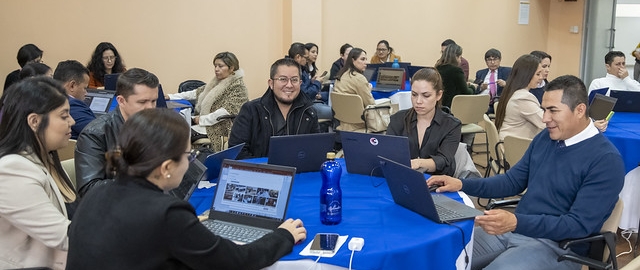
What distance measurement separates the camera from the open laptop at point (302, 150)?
2721 millimetres

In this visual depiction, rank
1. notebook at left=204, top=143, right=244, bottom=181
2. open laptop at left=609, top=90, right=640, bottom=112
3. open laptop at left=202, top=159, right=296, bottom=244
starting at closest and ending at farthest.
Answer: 1. open laptop at left=202, top=159, right=296, bottom=244
2. notebook at left=204, top=143, right=244, bottom=181
3. open laptop at left=609, top=90, right=640, bottom=112

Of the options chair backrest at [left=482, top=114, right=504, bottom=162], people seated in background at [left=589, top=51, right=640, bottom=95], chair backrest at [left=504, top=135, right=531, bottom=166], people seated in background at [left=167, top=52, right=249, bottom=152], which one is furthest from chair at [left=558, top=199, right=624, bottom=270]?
people seated in background at [left=589, top=51, right=640, bottom=95]

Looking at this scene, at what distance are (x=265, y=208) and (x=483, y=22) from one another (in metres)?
9.46

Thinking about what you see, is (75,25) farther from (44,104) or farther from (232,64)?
(44,104)

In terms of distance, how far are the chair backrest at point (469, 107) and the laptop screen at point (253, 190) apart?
3677 millimetres

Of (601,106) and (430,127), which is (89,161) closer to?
(430,127)

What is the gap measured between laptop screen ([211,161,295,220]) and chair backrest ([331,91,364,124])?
3.68m

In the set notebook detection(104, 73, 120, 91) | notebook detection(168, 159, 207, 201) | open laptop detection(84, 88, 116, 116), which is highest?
notebook detection(104, 73, 120, 91)

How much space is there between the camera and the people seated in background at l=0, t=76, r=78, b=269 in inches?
76.1

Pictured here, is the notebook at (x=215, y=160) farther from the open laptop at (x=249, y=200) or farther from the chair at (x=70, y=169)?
the chair at (x=70, y=169)

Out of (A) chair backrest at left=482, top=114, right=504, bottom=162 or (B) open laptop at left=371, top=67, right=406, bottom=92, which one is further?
(B) open laptop at left=371, top=67, right=406, bottom=92

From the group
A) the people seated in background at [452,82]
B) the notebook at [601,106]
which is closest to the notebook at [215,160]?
the notebook at [601,106]

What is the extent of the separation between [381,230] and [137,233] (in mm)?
908

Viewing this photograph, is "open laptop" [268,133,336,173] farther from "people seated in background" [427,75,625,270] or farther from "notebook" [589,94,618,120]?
"notebook" [589,94,618,120]
